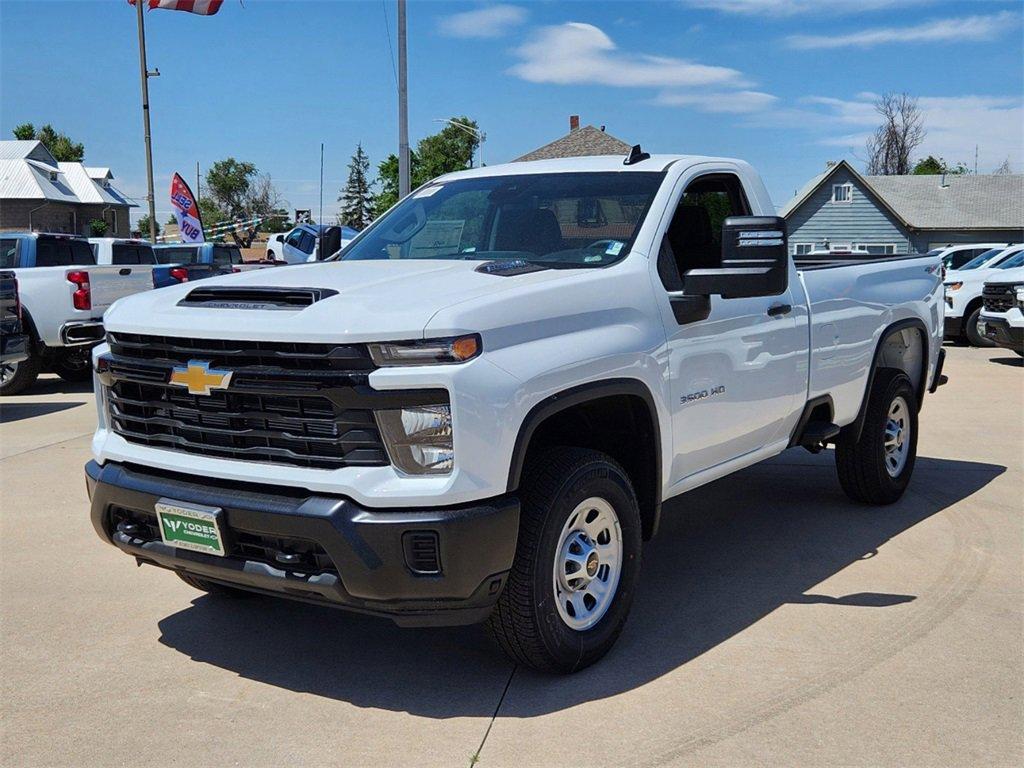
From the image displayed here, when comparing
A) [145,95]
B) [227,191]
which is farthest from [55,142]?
[145,95]

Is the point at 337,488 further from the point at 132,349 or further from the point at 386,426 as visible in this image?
the point at 132,349

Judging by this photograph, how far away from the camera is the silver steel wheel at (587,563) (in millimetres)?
4125

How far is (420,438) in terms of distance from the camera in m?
3.62

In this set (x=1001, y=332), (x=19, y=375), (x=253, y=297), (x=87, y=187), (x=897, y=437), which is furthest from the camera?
(x=87, y=187)

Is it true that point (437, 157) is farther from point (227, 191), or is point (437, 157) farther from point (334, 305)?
point (334, 305)

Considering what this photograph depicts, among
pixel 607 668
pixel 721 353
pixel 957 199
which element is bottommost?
pixel 607 668

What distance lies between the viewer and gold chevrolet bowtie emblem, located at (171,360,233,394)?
3.87 meters

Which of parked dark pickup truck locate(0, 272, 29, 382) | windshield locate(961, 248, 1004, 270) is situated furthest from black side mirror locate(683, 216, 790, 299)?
windshield locate(961, 248, 1004, 270)

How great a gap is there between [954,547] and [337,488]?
3.91 meters

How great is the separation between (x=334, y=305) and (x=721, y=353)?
195 centimetres

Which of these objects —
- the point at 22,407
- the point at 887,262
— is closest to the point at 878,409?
the point at 887,262

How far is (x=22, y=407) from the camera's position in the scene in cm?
1195

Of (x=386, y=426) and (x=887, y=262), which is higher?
(x=887, y=262)

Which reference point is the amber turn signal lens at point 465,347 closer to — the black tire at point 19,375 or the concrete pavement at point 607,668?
the concrete pavement at point 607,668
